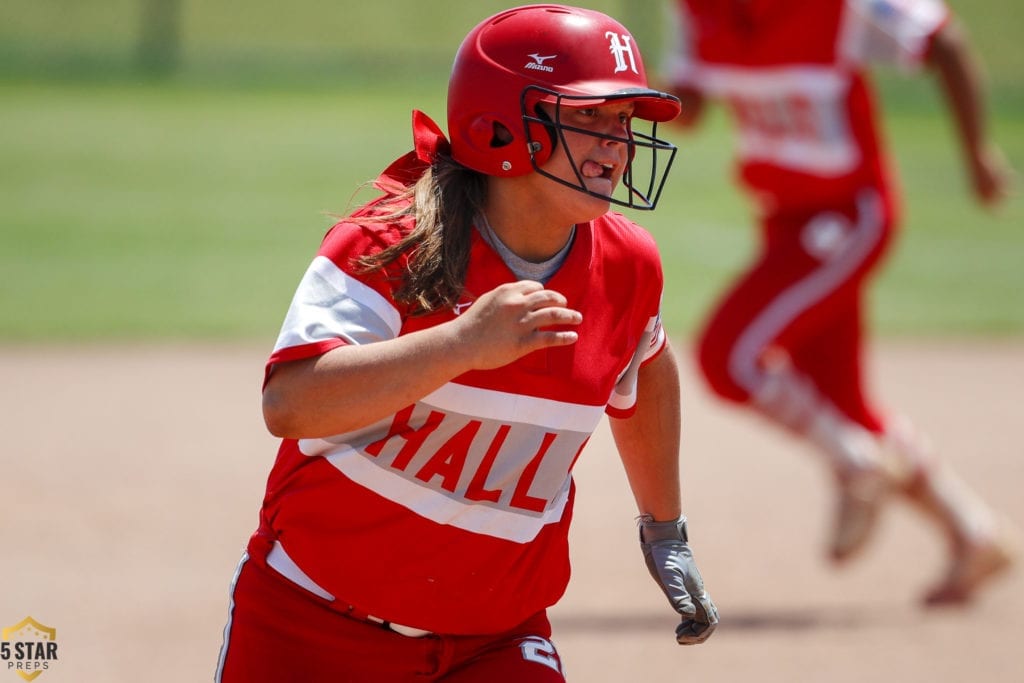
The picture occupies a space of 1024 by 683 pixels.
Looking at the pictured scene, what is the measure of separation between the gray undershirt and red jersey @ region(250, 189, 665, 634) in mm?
26

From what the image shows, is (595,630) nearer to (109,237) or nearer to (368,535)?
(368,535)

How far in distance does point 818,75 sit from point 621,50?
372cm

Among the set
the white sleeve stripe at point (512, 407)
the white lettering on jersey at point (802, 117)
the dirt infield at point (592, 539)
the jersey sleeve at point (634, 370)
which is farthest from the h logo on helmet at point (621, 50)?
the white lettering on jersey at point (802, 117)

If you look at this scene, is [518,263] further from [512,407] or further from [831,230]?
[831,230]

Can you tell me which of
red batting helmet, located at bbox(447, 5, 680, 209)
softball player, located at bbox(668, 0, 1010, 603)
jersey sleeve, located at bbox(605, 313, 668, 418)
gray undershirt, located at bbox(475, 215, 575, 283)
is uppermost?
red batting helmet, located at bbox(447, 5, 680, 209)

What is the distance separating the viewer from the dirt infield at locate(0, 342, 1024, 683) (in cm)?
560

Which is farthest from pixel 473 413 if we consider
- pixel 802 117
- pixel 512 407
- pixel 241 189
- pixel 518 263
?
pixel 241 189

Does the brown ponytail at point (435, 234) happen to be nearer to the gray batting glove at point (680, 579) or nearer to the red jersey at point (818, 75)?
the gray batting glove at point (680, 579)

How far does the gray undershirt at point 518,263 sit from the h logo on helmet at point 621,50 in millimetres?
394

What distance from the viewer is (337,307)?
2.71 m

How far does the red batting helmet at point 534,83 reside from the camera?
2.93 m

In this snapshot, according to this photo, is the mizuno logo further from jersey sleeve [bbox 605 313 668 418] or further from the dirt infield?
the dirt infield

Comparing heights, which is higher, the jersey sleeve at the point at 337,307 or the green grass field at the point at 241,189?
the jersey sleeve at the point at 337,307

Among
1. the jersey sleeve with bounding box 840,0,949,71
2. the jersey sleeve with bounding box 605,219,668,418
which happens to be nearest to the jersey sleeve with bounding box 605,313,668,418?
the jersey sleeve with bounding box 605,219,668,418
